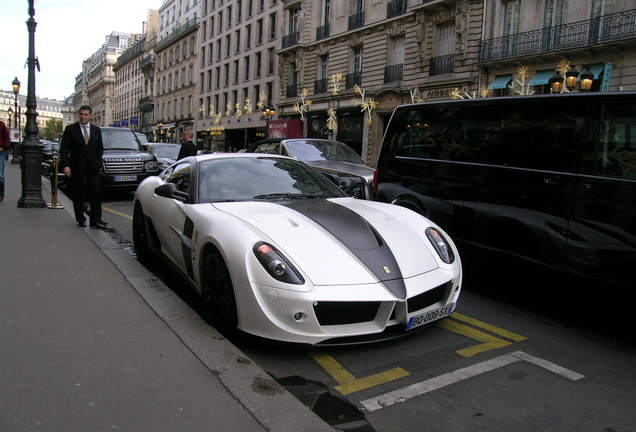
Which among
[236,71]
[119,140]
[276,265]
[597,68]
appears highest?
[236,71]

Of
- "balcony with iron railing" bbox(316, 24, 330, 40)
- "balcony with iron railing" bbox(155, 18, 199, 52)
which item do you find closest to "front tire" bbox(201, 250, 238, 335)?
"balcony with iron railing" bbox(316, 24, 330, 40)

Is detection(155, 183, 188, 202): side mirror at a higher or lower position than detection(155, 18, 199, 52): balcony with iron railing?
lower

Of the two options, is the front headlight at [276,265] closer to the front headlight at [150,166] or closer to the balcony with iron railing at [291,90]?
the front headlight at [150,166]

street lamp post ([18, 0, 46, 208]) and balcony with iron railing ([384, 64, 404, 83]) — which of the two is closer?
street lamp post ([18, 0, 46, 208])

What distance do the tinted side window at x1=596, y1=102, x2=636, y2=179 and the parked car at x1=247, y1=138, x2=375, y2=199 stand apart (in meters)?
5.33

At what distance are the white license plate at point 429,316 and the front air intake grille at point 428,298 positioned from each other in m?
0.06

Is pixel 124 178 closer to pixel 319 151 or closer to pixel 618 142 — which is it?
pixel 319 151

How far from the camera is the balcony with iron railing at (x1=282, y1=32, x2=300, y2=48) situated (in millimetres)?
39031

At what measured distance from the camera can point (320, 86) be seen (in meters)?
35.8

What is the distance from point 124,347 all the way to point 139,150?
11177 millimetres

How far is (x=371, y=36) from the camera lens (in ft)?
101

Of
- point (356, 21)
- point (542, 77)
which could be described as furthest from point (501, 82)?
point (356, 21)

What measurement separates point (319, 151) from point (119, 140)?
5.92 m

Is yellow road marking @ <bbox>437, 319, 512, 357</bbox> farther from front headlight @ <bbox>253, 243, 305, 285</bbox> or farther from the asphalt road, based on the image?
front headlight @ <bbox>253, 243, 305, 285</bbox>
